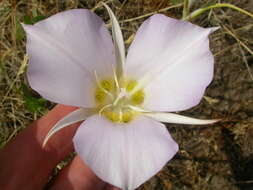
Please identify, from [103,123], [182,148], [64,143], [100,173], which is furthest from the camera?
[182,148]

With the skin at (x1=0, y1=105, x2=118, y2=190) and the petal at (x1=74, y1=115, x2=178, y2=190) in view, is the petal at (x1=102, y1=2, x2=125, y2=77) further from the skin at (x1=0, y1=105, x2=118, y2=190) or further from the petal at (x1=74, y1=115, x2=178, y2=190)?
the skin at (x1=0, y1=105, x2=118, y2=190)

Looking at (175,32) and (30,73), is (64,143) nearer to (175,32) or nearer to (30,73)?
(30,73)

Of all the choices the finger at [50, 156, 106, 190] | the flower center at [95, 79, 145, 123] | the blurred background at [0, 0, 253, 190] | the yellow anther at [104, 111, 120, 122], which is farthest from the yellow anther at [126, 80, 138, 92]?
the blurred background at [0, 0, 253, 190]

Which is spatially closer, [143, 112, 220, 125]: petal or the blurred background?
[143, 112, 220, 125]: petal

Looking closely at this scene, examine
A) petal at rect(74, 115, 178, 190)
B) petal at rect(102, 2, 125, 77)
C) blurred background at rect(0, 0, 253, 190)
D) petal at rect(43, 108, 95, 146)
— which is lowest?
blurred background at rect(0, 0, 253, 190)

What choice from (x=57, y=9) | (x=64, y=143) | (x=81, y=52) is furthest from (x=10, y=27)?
(x=81, y=52)

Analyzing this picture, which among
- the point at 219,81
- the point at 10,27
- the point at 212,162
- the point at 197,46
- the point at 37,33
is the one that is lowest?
the point at 212,162
